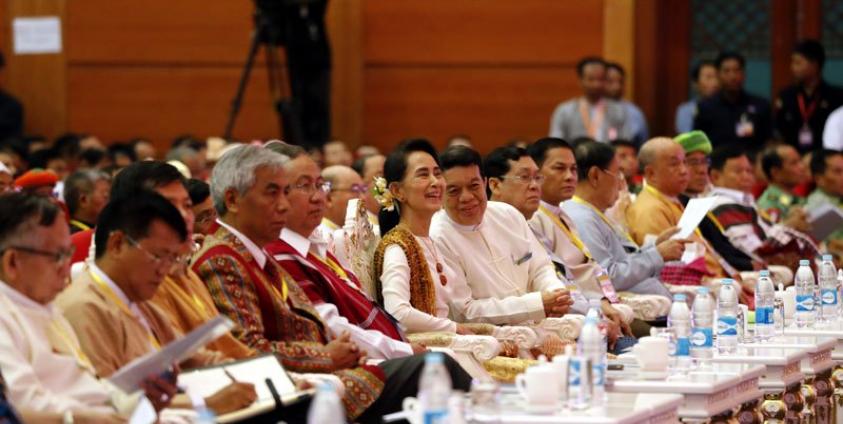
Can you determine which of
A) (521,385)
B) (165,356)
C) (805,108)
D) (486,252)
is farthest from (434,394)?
(805,108)

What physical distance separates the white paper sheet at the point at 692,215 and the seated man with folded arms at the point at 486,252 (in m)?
0.92

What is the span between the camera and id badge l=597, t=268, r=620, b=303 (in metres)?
6.46

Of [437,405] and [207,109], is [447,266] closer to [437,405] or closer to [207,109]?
[437,405]

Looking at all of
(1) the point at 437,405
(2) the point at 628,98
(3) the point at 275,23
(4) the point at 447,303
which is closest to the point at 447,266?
(4) the point at 447,303

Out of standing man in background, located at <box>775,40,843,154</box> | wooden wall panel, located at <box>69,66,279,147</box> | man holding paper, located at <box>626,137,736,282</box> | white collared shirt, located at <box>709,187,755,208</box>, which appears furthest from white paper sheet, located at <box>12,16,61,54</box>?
man holding paper, located at <box>626,137,736,282</box>

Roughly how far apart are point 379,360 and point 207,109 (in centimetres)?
807

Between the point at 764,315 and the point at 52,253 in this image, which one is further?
the point at 764,315

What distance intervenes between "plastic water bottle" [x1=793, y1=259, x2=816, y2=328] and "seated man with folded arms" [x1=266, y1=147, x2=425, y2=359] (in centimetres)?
193

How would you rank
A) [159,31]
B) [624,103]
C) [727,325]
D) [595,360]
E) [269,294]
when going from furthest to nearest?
1. [159,31]
2. [624,103]
3. [727,325]
4. [269,294]
5. [595,360]

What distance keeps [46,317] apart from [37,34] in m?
9.53

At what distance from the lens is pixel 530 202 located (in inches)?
244

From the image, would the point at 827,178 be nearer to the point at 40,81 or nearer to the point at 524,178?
the point at 524,178

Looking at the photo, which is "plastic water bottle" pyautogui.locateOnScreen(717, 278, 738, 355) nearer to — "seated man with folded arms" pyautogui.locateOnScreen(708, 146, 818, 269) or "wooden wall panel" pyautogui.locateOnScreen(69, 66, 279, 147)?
"seated man with folded arms" pyautogui.locateOnScreen(708, 146, 818, 269)

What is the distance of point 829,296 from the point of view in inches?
252
